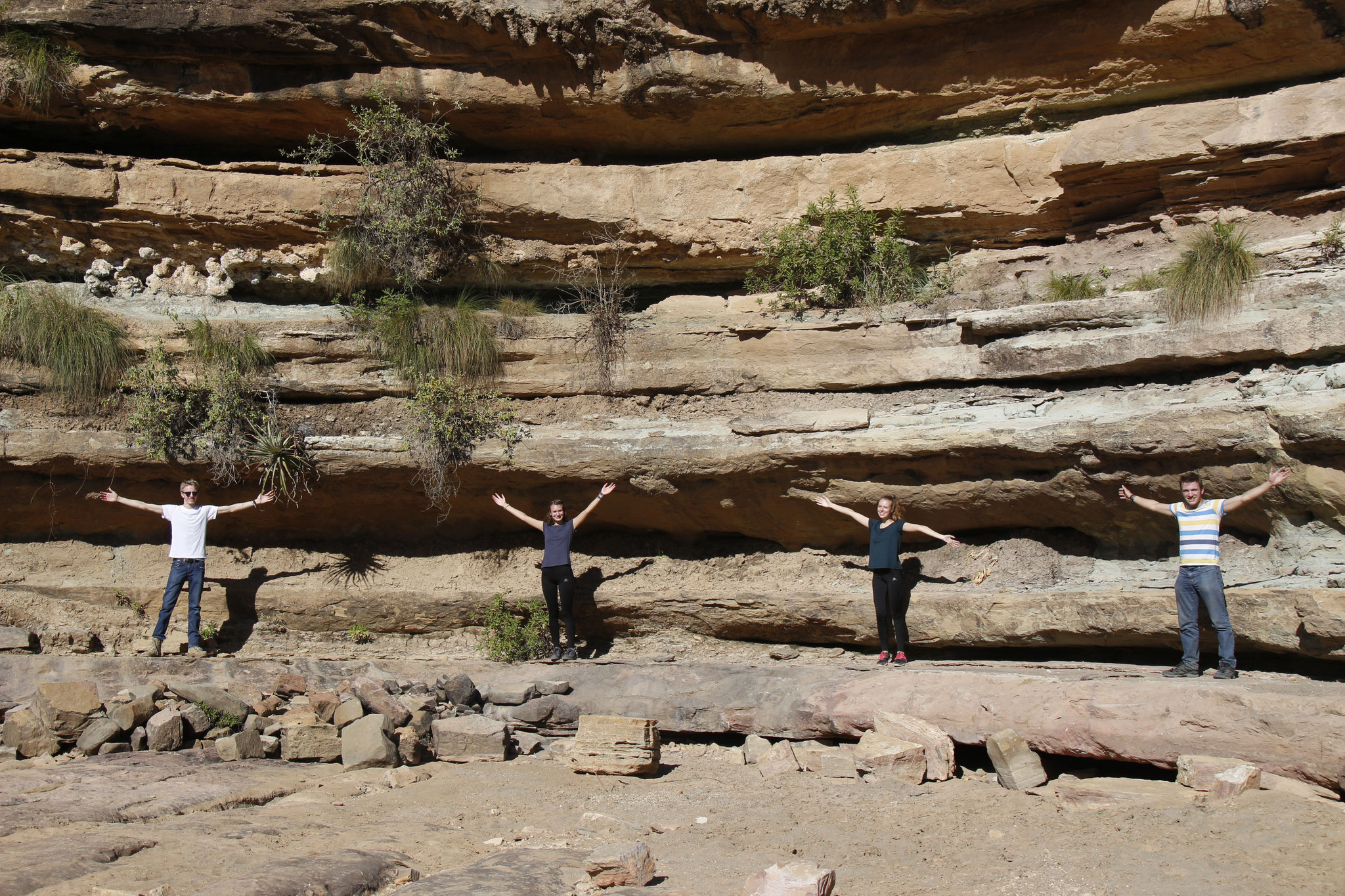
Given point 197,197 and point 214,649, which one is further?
point 197,197

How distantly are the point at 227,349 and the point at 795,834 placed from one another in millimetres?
6098

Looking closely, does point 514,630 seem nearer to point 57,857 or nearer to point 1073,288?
point 57,857

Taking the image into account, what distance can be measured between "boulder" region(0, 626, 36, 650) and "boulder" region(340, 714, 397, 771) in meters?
3.11

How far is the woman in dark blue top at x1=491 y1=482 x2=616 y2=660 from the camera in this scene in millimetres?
7527

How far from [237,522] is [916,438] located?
578 centimetres

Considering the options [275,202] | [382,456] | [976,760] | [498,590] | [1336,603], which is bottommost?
[976,760]

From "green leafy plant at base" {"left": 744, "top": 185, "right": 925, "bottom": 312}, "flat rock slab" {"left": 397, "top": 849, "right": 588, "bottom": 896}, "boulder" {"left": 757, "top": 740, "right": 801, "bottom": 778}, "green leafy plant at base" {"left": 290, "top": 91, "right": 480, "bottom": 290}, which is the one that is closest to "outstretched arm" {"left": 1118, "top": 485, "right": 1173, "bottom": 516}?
"green leafy plant at base" {"left": 744, "top": 185, "right": 925, "bottom": 312}

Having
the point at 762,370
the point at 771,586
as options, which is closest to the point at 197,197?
the point at 762,370

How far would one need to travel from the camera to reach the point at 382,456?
7957 millimetres

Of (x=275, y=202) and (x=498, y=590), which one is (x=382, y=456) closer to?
(x=498, y=590)

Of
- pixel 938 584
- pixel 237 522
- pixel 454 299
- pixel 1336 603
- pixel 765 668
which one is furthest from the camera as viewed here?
pixel 454 299

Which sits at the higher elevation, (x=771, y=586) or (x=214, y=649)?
Result: (x=771, y=586)

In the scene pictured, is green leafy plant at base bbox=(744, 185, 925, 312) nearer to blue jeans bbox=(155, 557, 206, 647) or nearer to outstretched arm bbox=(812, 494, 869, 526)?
outstretched arm bbox=(812, 494, 869, 526)

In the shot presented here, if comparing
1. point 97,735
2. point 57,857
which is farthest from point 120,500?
point 57,857
